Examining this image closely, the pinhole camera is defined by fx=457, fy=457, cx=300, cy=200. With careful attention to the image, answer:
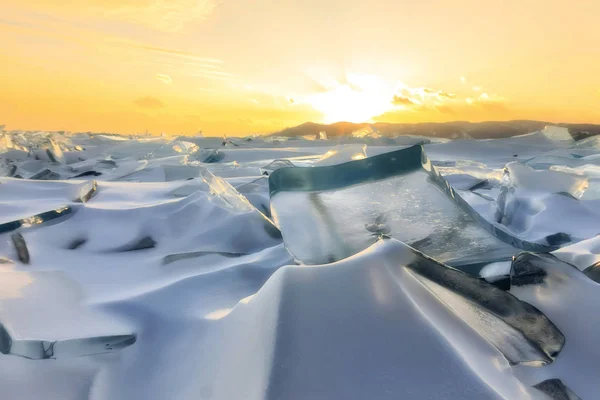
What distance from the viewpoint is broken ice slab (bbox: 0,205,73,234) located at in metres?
1.55

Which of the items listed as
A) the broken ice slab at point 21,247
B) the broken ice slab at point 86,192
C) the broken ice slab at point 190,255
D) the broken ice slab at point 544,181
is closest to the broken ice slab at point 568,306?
the broken ice slab at point 190,255

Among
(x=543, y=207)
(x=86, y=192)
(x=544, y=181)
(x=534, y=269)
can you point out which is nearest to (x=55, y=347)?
(x=534, y=269)

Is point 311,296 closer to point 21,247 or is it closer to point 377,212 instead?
point 377,212

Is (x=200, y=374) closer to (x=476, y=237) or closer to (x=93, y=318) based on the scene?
(x=93, y=318)

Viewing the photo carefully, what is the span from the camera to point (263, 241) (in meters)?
1.53

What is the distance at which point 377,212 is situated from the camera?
4.12ft

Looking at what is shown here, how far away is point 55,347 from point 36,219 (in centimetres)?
98

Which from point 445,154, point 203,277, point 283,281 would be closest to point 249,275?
point 203,277

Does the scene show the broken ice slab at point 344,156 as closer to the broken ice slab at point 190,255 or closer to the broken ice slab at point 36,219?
the broken ice slab at point 190,255

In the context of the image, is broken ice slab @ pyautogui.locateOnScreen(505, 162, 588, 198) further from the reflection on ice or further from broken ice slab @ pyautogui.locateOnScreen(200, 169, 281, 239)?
broken ice slab @ pyautogui.locateOnScreen(200, 169, 281, 239)

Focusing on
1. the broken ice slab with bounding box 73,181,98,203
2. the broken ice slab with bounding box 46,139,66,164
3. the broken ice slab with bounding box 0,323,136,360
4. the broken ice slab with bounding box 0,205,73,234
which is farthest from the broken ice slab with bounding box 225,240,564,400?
the broken ice slab with bounding box 46,139,66,164

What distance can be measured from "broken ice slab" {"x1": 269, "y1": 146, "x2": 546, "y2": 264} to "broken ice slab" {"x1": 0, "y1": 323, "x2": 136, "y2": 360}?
1.55ft

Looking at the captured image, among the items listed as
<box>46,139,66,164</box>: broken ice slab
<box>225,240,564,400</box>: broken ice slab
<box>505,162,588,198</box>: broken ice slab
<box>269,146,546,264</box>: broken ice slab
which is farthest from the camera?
<box>46,139,66,164</box>: broken ice slab

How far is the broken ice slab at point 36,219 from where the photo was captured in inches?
61.1
